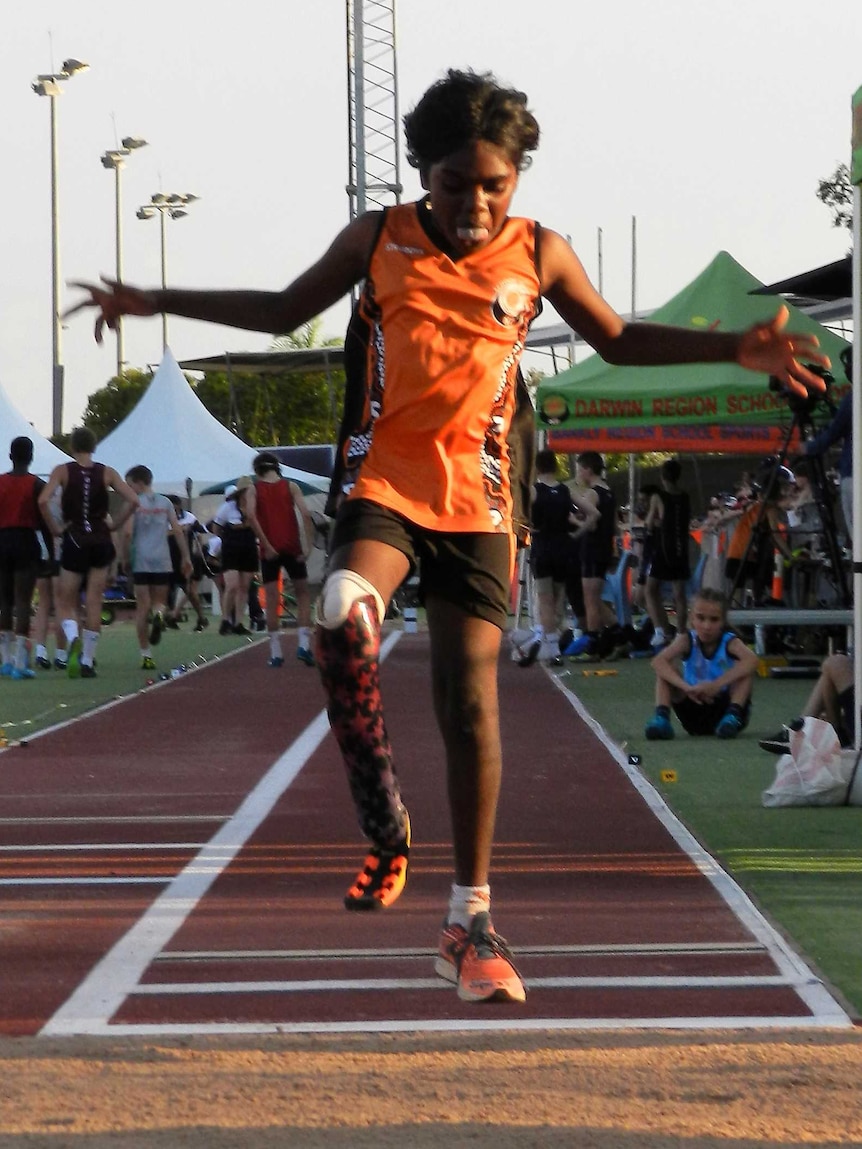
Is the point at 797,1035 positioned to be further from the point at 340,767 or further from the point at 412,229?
the point at 340,767

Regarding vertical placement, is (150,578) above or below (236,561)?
below

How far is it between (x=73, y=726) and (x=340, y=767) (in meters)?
3.26

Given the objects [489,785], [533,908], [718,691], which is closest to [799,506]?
[718,691]

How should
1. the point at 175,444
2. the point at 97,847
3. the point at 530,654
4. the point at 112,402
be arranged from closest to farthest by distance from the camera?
1. the point at 97,847
2. the point at 530,654
3. the point at 175,444
4. the point at 112,402

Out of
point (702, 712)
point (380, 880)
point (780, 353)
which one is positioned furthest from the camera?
point (702, 712)

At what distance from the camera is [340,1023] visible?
488 centimetres

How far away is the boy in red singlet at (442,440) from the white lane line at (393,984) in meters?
0.48

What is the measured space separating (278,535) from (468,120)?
1534 cm

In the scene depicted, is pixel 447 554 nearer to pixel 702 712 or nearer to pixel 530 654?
pixel 702 712

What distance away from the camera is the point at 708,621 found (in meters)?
12.4

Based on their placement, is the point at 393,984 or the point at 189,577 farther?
the point at 189,577

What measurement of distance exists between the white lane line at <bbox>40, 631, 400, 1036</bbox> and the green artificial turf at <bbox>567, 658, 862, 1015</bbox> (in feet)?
5.91

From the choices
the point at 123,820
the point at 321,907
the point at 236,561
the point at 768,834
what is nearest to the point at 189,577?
the point at 236,561

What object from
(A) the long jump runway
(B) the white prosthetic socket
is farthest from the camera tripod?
(B) the white prosthetic socket
